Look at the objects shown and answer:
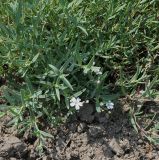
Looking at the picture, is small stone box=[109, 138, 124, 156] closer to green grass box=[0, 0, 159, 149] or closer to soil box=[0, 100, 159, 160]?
soil box=[0, 100, 159, 160]

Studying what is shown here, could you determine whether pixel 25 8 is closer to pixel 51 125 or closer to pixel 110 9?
pixel 110 9

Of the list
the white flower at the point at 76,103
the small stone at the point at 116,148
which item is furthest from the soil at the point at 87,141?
the white flower at the point at 76,103

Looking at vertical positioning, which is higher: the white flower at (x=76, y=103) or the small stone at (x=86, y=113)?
the white flower at (x=76, y=103)

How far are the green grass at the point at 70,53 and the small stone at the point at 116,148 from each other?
0.25 metres

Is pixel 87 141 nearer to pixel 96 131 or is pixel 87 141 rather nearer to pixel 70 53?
pixel 96 131

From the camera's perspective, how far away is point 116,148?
8.01 ft

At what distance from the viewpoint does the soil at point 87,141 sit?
239 centimetres

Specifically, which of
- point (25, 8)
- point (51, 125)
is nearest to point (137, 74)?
point (51, 125)

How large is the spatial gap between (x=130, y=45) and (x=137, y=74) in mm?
267

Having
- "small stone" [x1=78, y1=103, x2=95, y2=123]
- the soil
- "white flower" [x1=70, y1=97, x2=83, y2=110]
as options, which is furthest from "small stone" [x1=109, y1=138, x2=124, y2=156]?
"white flower" [x1=70, y1=97, x2=83, y2=110]

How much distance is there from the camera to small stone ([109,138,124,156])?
7.98ft

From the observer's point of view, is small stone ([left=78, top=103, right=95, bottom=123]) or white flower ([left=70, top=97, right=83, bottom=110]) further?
small stone ([left=78, top=103, right=95, bottom=123])

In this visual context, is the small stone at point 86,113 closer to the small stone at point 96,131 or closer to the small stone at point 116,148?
the small stone at point 96,131

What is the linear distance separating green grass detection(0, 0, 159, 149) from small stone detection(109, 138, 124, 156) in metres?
0.25
